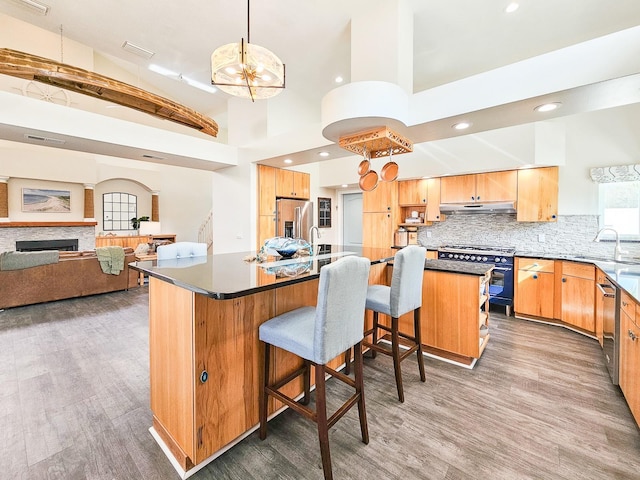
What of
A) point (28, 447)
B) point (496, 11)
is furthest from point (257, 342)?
point (496, 11)

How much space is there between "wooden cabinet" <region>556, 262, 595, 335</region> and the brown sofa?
6867 millimetres

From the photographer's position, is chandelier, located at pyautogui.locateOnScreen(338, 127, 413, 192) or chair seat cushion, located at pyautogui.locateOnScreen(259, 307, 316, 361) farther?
chandelier, located at pyautogui.locateOnScreen(338, 127, 413, 192)

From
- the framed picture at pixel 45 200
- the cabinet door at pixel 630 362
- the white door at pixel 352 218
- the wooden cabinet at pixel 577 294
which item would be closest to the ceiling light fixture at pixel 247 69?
the cabinet door at pixel 630 362

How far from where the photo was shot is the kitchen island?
1.41 metres

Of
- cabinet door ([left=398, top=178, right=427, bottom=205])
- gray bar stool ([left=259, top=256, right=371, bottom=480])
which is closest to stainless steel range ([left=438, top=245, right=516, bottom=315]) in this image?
cabinet door ([left=398, top=178, right=427, bottom=205])

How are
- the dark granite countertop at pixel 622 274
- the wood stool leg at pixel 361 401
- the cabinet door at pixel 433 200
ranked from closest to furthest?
the wood stool leg at pixel 361 401, the dark granite countertop at pixel 622 274, the cabinet door at pixel 433 200

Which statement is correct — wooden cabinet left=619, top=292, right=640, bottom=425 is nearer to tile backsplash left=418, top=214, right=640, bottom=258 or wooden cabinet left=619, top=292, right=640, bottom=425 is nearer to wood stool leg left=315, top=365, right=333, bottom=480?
wood stool leg left=315, top=365, right=333, bottom=480

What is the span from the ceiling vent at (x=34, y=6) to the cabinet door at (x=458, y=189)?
17.2ft

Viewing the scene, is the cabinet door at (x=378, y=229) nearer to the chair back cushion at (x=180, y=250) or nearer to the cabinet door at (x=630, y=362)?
the cabinet door at (x=630, y=362)

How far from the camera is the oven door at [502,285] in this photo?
155 inches

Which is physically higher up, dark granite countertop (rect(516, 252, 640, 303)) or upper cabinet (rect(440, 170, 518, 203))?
upper cabinet (rect(440, 170, 518, 203))

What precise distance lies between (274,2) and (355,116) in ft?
5.40

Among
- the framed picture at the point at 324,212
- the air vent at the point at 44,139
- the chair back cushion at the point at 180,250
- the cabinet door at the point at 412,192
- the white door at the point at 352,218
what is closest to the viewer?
the chair back cushion at the point at 180,250

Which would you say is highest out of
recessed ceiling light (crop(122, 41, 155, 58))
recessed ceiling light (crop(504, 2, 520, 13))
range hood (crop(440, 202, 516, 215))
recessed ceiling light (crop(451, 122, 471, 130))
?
recessed ceiling light (crop(122, 41, 155, 58))
